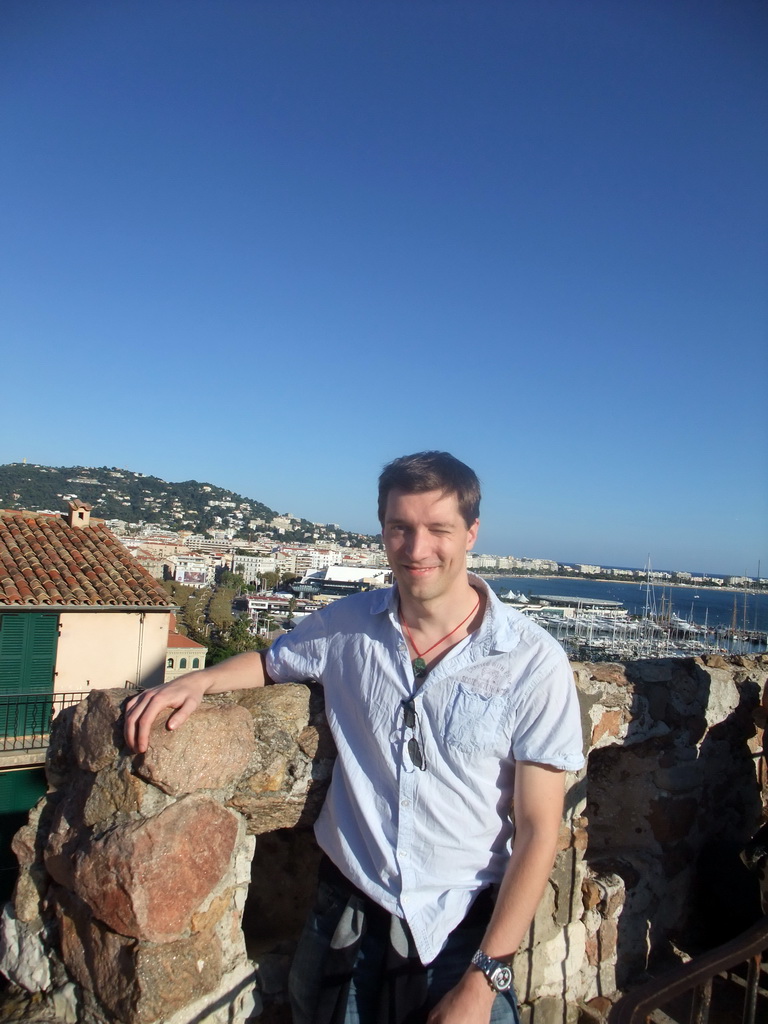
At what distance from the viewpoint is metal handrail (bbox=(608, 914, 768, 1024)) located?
151cm

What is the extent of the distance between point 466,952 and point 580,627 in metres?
69.2

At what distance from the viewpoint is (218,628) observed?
139 feet

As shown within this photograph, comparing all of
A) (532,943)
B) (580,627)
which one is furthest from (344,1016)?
(580,627)

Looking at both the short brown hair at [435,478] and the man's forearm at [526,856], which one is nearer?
the man's forearm at [526,856]

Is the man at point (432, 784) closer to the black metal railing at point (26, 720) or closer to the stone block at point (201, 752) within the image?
the stone block at point (201, 752)

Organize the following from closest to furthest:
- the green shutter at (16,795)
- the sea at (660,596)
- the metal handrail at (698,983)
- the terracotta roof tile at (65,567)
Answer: the metal handrail at (698,983) → the green shutter at (16,795) → the terracotta roof tile at (65,567) → the sea at (660,596)

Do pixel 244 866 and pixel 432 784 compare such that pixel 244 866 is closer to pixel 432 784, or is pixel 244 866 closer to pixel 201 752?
pixel 201 752

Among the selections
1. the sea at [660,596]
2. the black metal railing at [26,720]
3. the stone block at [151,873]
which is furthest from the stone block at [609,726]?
the sea at [660,596]

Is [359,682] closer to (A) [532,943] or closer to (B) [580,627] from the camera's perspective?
(A) [532,943]

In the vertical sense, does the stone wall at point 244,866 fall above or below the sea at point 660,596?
above

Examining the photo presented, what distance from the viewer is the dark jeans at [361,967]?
1.73m

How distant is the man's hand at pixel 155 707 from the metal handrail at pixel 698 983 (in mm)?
1200

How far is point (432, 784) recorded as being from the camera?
176cm

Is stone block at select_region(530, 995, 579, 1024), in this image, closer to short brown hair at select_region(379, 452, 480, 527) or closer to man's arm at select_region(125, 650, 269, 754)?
man's arm at select_region(125, 650, 269, 754)
